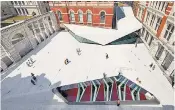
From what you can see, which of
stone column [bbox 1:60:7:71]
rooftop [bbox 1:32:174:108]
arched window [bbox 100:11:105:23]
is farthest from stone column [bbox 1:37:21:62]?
arched window [bbox 100:11:105:23]

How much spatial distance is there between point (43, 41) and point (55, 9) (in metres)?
7.97

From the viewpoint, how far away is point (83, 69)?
1672 cm

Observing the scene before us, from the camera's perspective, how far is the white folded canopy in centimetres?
2125

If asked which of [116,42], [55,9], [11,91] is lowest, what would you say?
[11,91]

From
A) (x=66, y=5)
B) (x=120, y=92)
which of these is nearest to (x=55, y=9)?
(x=66, y=5)

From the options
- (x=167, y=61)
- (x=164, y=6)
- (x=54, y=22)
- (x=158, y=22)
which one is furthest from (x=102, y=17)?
(x=167, y=61)

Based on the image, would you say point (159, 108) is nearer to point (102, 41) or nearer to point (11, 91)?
point (102, 41)

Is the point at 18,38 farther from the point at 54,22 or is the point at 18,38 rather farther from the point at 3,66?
the point at 54,22

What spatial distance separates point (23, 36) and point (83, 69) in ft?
42.1

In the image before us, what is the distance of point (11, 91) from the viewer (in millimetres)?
14375

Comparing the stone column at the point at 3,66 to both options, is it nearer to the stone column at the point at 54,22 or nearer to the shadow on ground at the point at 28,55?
the shadow on ground at the point at 28,55

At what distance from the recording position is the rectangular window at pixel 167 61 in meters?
14.5

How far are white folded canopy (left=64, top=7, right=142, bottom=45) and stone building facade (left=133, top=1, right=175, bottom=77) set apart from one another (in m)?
3.28

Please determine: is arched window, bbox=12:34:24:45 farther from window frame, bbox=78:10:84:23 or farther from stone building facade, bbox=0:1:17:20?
stone building facade, bbox=0:1:17:20
